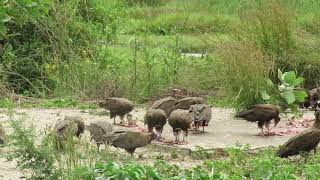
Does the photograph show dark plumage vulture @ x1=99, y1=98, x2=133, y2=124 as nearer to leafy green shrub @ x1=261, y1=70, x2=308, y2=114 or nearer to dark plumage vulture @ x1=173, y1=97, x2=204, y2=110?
dark plumage vulture @ x1=173, y1=97, x2=204, y2=110

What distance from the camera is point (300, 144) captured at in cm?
762

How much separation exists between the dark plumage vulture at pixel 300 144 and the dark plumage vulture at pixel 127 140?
1362 mm

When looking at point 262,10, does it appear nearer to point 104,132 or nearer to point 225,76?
point 225,76

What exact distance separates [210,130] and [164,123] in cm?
108

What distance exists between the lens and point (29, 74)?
540 inches

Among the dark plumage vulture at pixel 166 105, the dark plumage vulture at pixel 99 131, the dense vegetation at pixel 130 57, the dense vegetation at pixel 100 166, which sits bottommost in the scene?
the dense vegetation at pixel 100 166

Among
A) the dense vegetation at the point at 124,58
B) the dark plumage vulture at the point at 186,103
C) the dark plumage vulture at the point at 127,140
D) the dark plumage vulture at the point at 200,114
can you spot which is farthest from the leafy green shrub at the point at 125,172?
the dense vegetation at the point at 124,58

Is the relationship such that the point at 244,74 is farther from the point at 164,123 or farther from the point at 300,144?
the point at 300,144

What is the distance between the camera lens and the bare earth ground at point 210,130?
856cm

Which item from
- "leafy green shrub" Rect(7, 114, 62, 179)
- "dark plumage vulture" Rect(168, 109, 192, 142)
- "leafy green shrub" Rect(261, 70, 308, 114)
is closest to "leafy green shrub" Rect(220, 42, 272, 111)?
"leafy green shrub" Rect(261, 70, 308, 114)

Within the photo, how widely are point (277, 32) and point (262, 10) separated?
1.49 ft

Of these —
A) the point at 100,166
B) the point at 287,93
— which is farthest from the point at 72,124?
the point at 287,93

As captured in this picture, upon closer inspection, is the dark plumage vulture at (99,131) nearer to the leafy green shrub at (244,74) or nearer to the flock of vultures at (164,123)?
the flock of vultures at (164,123)

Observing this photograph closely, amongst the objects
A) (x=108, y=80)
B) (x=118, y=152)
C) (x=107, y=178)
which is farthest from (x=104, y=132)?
(x=108, y=80)
